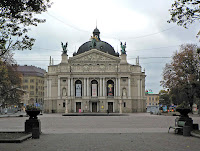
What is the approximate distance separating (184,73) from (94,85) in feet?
114

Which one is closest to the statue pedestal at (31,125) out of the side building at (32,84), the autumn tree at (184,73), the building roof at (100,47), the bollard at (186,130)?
the bollard at (186,130)

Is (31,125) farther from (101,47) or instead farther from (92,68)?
(101,47)

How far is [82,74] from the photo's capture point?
89.2 metres

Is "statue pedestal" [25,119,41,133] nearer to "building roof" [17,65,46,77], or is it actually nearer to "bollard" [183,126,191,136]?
"bollard" [183,126,191,136]

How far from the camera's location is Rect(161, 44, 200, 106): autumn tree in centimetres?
5925

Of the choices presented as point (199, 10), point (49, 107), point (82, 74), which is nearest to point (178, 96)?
point (82, 74)

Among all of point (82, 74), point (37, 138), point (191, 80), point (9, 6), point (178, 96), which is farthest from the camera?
point (82, 74)

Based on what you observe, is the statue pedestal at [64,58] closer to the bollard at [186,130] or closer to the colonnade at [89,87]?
the colonnade at [89,87]

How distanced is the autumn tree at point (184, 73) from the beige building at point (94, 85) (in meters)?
26.7

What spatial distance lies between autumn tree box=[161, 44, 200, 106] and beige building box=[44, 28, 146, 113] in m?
26.7

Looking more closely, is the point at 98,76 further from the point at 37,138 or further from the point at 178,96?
the point at 37,138

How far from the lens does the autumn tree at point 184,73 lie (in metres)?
59.2

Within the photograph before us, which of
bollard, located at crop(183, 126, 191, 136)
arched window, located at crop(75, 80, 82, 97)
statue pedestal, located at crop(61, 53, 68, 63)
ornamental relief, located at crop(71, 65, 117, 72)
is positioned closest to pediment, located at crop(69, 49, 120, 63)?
statue pedestal, located at crop(61, 53, 68, 63)

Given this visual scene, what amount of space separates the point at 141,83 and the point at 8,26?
7730 centimetres
